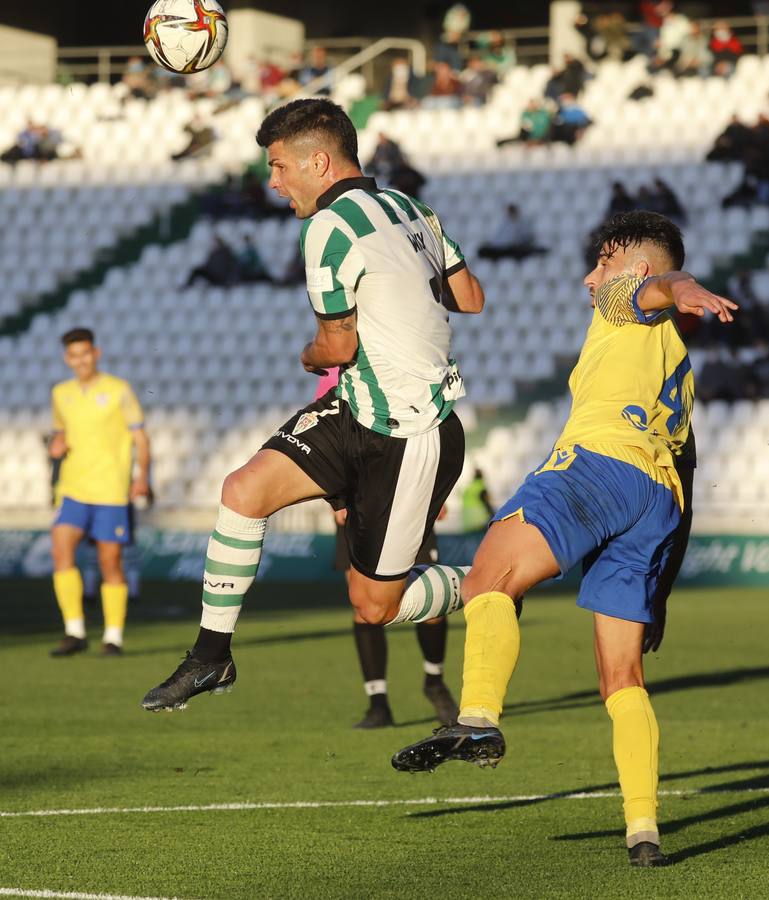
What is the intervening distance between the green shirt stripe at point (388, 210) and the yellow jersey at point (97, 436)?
6.04 metres

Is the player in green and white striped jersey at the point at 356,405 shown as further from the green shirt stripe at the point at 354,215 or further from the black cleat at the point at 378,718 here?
the black cleat at the point at 378,718

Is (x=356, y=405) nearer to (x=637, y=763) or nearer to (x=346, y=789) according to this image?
(x=637, y=763)

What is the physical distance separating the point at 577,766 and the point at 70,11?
103ft

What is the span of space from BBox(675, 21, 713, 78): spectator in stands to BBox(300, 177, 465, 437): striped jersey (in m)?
21.7

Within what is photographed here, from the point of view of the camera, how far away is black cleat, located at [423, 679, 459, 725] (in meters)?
8.46

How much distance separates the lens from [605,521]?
482cm

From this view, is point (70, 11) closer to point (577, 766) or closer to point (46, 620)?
point (46, 620)

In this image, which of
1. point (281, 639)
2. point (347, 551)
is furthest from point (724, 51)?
point (347, 551)

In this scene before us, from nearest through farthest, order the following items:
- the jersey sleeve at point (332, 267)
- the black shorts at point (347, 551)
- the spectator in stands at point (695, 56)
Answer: the jersey sleeve at point (332, 267)
the black shorts at point (347, 551)
the spectator in stands at point (695, 56)

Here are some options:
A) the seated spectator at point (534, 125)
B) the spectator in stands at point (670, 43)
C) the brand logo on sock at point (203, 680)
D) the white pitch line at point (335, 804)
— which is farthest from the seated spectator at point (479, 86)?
the brand logo on sock at point (203, 680)

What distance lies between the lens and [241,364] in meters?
24.8

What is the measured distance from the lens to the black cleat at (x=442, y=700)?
8.46 m

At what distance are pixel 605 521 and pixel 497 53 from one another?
24328 millimetres

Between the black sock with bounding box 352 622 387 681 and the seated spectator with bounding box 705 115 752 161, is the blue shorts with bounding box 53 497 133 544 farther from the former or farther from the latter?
the seated spectator with bounding box 705 115 752 161
